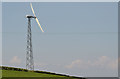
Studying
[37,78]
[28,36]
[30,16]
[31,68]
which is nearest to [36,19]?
[30,16]

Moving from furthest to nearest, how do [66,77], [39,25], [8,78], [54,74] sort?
[39,25], [54,74], [66,77], [8,78]

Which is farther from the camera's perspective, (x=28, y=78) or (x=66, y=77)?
(x=66, y=77)

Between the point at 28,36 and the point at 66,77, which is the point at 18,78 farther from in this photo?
the point at 28,36

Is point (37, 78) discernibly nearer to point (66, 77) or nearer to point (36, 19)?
point (66, 77)

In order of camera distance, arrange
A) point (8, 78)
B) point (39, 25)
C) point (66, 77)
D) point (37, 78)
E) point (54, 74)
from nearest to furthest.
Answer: point (8, 78) < point (37, 78) < point (66, 77) < point (54, 74) < point (39, 25)

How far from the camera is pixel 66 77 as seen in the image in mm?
24812

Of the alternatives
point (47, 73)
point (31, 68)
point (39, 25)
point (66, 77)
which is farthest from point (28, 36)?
point (66, 77)

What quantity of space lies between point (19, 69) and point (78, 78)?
28.8 ft

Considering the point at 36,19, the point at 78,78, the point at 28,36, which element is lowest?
the point at 78,78

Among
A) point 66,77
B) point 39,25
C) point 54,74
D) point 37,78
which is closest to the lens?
point 37,78

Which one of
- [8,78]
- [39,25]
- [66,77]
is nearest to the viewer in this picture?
[8,78]

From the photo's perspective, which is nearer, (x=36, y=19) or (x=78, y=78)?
(x=78, y=78)

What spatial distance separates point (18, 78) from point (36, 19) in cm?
1260

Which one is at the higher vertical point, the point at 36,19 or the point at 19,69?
the point at 36,19
